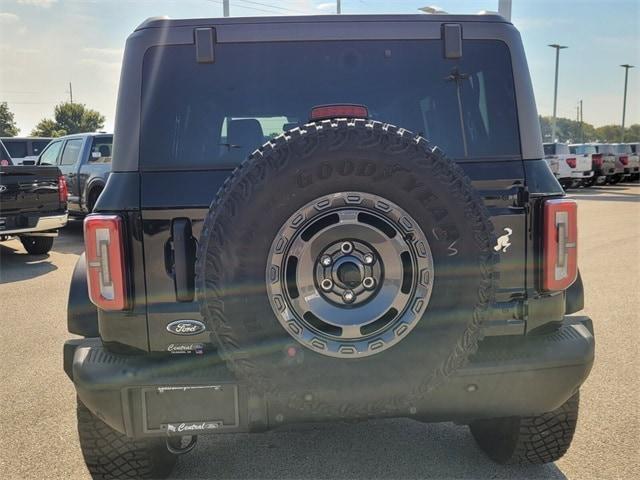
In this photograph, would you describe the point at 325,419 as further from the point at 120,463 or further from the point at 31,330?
the point at 31,330

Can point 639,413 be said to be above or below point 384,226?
below

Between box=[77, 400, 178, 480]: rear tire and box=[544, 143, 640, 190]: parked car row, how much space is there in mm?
20419

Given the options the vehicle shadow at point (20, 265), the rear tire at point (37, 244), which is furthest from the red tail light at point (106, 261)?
the rear tire at point (37, 244)

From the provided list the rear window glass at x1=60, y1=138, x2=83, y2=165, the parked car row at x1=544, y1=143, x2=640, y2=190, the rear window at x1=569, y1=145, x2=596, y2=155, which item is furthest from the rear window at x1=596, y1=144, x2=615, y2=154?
the rear window glass at x1=60, y1=138, x2=83, y2=165

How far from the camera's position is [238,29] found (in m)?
2.47

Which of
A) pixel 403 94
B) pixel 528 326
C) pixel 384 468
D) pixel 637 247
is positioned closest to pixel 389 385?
pixel 528 326

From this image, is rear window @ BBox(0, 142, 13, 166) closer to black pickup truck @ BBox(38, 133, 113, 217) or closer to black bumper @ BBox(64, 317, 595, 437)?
black pickup truck @ BBox(38, 133, 113, 217)

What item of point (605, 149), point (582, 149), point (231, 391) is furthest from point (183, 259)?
point (605, 149)

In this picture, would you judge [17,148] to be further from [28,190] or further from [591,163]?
[591,163]

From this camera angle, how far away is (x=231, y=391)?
2.26 meters

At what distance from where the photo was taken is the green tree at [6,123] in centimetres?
7012

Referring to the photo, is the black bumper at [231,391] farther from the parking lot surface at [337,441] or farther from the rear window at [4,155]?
the rear window at [4,155]

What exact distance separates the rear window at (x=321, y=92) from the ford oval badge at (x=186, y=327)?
0.64 meters

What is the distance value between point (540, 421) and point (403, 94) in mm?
1611
